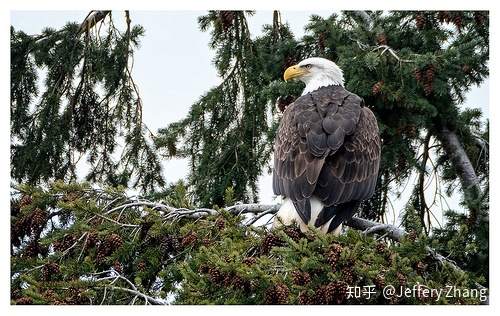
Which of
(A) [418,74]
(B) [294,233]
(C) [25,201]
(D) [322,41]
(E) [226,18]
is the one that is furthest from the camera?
(E) [226,18]

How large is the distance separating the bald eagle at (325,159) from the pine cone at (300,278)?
2.86ft

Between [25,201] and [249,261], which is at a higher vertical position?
[25,201]

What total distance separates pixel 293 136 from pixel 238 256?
1385mm

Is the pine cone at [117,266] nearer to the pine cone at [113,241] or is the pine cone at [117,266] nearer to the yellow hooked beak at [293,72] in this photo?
the pine cone at [113,241]

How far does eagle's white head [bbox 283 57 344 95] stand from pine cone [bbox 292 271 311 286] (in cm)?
236

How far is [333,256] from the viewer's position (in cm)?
373

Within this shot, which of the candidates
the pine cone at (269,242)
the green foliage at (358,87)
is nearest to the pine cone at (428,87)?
the green foliage at (358,87)

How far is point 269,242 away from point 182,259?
1.87 ft

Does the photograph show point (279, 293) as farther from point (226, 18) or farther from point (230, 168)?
point (226, 18)

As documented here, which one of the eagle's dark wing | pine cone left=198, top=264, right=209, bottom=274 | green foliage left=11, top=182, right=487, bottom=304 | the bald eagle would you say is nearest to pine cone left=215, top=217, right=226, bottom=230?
green foliage left=11, top=182, right=487, bottom=304

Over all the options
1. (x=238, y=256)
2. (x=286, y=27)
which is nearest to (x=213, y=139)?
(x=286, y=27)

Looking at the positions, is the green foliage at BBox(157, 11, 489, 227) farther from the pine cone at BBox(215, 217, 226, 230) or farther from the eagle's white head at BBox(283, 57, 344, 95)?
the pine cone at BBox(215, 217, 226, 230)

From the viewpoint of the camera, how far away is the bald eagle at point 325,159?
476 centimetres

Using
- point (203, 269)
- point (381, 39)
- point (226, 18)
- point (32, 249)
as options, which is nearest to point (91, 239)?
point (32, 249)
